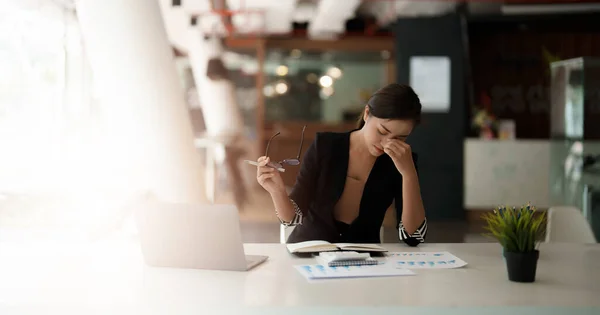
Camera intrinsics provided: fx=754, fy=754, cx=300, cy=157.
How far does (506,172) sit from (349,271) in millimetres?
8610

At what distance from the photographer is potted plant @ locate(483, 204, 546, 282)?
2344 millimetres

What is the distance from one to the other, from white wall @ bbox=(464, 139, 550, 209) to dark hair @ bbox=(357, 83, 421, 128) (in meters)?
7.70

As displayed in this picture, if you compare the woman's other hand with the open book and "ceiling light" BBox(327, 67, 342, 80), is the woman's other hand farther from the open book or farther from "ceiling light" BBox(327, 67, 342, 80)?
"ceiling light" BBox(327, 67, 342, 80)

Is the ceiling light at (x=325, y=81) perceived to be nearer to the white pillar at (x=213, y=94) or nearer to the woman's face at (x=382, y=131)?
the white pillar at (x=213, y=94)

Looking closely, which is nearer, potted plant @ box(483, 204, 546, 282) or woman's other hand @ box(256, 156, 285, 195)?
potted plant @ box(483, 204, 546, 282)

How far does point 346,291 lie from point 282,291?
0.60 feet

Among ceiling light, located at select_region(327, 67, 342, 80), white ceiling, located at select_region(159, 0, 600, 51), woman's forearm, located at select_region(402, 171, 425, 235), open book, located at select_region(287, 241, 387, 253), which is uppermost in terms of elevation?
white ceiling, located at select_region(159, 0, 600, 51)

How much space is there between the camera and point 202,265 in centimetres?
248

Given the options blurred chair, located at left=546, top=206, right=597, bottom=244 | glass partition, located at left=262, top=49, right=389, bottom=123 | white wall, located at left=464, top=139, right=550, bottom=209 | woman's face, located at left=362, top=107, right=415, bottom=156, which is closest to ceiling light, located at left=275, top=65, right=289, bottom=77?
glass partition, located at left=262, top=49, right=389, bottom=123

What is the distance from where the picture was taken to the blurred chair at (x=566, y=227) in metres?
3.74

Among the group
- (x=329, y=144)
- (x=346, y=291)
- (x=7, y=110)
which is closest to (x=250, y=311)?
(x=346, y=291)

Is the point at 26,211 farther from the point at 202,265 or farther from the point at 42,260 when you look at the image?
the point at 202,265

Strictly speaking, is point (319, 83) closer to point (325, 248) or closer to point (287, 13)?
point (287, 13)

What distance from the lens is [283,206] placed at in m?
3.16
